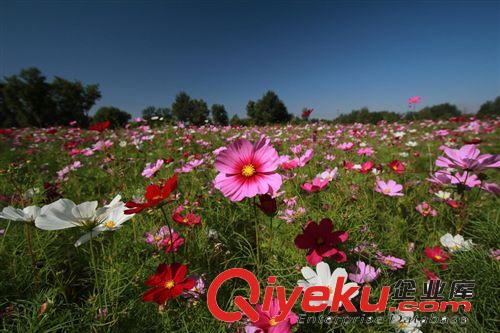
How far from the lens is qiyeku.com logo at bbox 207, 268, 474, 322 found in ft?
2.42

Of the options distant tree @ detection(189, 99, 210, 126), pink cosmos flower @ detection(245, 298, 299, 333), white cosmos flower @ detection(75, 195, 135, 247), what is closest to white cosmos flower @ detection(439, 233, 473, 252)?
pink cosmos flower @ detection(245, 298, 299, 333)

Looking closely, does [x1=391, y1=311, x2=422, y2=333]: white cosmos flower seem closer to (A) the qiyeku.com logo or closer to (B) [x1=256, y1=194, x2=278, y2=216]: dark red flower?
(A) the qiyeku.com logo

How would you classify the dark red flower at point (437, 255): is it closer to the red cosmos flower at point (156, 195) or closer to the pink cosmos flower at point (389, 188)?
the pink cosmos flower at point (389, 188)

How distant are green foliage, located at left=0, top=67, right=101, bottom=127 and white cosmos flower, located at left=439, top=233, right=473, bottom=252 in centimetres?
3291

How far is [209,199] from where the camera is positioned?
1.60m

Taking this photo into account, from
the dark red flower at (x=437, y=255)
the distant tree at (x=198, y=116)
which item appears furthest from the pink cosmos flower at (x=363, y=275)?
the distant tree at (x=198, y=116)

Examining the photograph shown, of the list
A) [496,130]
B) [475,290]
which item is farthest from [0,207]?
[496,130]

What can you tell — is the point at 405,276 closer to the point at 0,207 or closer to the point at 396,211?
the point at 396,211

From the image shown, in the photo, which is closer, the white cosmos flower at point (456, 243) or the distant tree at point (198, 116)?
the white cosmos flower at point (456, 243)

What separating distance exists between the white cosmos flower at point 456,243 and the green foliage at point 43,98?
32.9m

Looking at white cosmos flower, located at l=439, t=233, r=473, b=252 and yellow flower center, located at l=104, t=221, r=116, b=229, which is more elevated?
yellow flower center, located at l=104, t=221, r=116, b=229

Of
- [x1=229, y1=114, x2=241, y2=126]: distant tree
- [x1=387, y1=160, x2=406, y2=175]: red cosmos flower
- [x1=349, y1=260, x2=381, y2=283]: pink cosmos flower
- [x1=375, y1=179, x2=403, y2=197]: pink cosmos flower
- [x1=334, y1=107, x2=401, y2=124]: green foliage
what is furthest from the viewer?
[x1=334, y1=107, x2=401, y2=124]: green foliage

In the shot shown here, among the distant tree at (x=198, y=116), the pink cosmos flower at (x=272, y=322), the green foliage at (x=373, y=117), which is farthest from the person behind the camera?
the green foliage at (x=373, y=117)

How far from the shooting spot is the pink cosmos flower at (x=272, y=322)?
0.62 m
